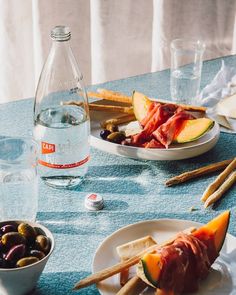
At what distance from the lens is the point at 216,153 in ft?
4.17

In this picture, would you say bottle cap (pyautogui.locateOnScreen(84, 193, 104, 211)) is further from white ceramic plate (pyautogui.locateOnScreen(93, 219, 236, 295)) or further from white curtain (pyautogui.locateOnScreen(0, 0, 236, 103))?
white curtain (pyautogui.locateOnScreen(0, 0, 236, 103))

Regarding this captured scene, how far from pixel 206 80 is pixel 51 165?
650 millimetres

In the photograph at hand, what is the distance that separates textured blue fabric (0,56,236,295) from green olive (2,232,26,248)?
83 millimetres

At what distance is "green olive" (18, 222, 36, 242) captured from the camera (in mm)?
858

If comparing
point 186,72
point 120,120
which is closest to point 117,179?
point 120,120

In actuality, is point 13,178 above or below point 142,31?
above

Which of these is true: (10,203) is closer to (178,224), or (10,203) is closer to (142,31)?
(178,224)

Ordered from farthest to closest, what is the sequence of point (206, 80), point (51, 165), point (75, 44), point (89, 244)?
1. point (75, 44)
2. point (206, 80)
3. point (51, 165)
4. point (89, 244)

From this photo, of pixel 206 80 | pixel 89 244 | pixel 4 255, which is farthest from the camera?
pixel 206 80

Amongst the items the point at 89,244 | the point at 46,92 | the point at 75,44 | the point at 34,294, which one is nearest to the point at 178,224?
the point at 89,244

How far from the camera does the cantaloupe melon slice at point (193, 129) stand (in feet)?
4.02

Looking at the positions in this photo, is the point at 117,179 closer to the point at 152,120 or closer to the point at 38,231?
the point at 152,120

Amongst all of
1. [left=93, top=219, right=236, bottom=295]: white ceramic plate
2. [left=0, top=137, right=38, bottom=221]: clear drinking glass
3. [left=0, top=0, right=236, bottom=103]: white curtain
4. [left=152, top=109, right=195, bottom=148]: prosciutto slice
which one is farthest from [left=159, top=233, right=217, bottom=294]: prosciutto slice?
[left=0, top=0, right=236, bottom=103]: white curtain

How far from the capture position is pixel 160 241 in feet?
3.18
